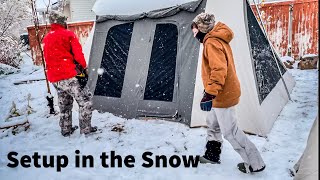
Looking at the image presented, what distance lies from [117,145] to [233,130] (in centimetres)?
201

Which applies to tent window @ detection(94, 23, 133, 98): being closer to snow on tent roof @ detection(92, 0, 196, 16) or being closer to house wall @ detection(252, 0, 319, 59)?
snow on tent roof @ detection(92, 0, 196, 16)

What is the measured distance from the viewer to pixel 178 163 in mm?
3945

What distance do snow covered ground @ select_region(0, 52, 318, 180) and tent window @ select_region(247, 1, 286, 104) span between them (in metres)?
0.65

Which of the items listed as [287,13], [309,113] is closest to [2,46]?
[287,13]

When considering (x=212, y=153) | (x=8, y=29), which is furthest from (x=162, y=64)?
(x=8, y=29)

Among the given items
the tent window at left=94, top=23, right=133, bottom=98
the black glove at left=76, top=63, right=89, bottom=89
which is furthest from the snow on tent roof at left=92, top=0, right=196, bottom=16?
the black glove at left=76, top=63, right=89, bottom=89

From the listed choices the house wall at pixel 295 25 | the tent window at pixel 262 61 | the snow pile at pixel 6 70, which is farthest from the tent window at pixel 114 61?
the snow pile at pixel 6 70

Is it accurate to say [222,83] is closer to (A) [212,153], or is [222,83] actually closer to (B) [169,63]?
(A) [212,153]

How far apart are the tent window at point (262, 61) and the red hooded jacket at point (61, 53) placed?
2.90m

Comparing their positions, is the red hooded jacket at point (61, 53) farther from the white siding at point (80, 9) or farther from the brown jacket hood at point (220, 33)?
the white siding at point (80, 9)

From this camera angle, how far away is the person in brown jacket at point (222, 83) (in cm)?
308

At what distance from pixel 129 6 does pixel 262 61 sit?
2.71m

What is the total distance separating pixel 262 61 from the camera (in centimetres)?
530

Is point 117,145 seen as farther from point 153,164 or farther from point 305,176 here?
point 305,176
